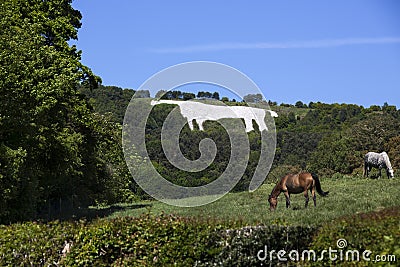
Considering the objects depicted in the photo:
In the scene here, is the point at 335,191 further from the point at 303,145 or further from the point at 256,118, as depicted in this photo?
the point at 303,145

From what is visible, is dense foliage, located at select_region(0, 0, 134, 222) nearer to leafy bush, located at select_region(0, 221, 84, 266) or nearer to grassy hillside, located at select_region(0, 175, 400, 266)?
leafy bush, located at select_region(0, 221, 84, 266)

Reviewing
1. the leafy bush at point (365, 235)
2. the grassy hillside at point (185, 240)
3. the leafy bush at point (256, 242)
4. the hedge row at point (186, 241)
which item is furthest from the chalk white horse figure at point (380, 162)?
the leafy bush at point (256, 242)

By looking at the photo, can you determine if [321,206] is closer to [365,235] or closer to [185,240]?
[185,240]

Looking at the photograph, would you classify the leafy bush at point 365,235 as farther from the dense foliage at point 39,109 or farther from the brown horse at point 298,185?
the brown horse at point 298,185

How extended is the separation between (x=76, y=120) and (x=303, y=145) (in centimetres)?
6553

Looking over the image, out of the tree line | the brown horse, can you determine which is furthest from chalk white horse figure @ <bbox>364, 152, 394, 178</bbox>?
the brown horse

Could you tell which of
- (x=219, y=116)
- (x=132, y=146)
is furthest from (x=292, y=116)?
(x=219, y=116)

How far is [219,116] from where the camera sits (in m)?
31.4

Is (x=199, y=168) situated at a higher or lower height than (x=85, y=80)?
lower
